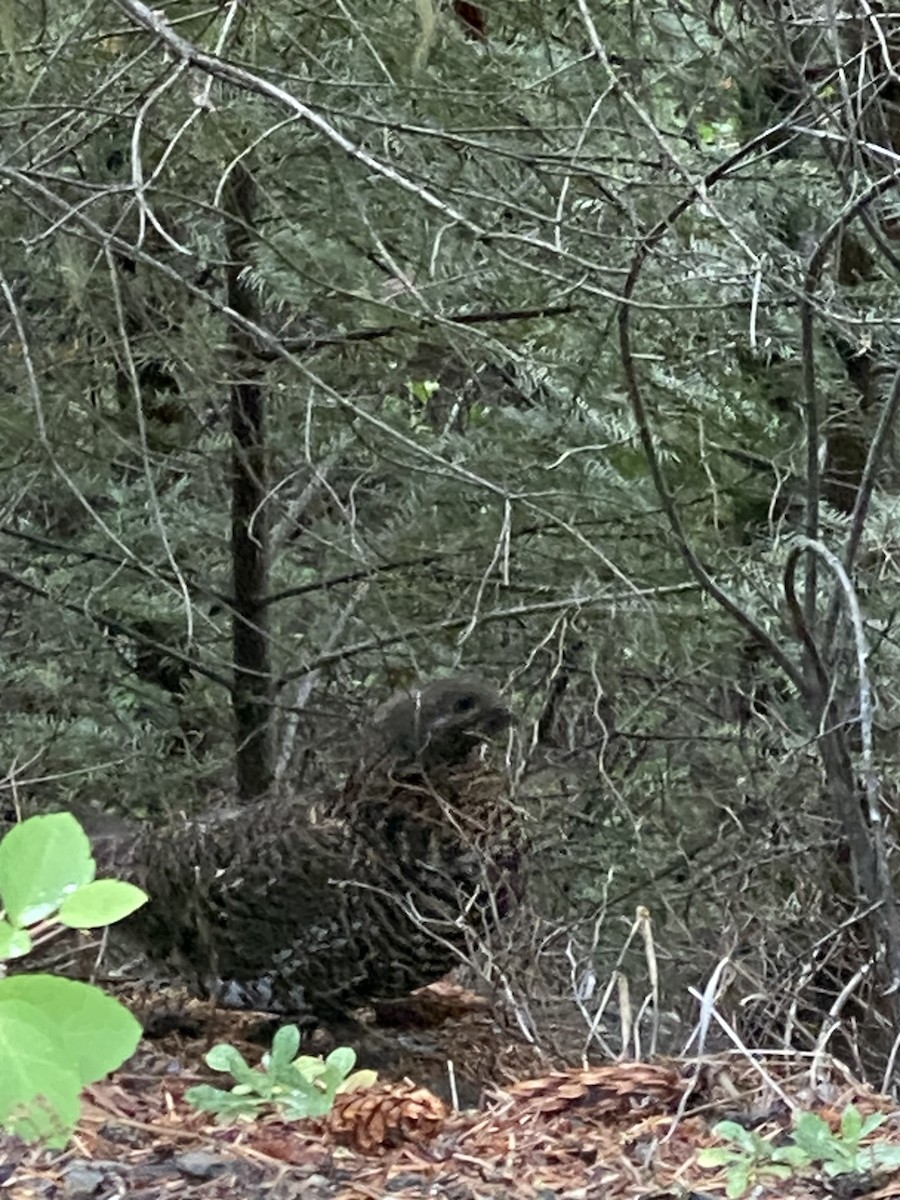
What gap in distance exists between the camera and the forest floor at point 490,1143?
1.87 meters

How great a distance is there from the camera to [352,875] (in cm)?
302

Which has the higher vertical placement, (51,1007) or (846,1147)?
(51,1007)

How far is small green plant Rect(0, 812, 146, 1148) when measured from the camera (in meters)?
1.02

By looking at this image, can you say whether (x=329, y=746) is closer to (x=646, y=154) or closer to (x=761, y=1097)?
(x=646, y=154)

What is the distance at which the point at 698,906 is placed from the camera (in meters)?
4.33

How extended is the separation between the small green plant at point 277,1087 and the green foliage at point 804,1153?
1.81 ft

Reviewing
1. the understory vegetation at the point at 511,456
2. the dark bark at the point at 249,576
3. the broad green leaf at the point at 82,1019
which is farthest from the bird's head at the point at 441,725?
the broad green leaf at the point at 82,1019

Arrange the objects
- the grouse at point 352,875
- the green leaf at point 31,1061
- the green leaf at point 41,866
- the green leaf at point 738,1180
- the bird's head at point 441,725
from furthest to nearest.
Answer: the bird's head at point 441,725 → the grouse at point 352,875 → the green leaf at point 738,1180 → the green leaf at point 41,866 → the green leaf at point 31,1061

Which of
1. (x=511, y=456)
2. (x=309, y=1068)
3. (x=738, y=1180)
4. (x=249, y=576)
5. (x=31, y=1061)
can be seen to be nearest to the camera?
(x=31, y=1061)

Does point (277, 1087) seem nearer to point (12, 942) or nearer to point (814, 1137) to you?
point (814, 1137)

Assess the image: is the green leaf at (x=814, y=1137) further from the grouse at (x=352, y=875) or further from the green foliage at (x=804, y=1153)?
the grouse at (x=352, y=875)

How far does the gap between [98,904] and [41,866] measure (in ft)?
0.18

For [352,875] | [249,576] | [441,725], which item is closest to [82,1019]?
[352,875]

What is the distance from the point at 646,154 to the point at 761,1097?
2.49 meters
